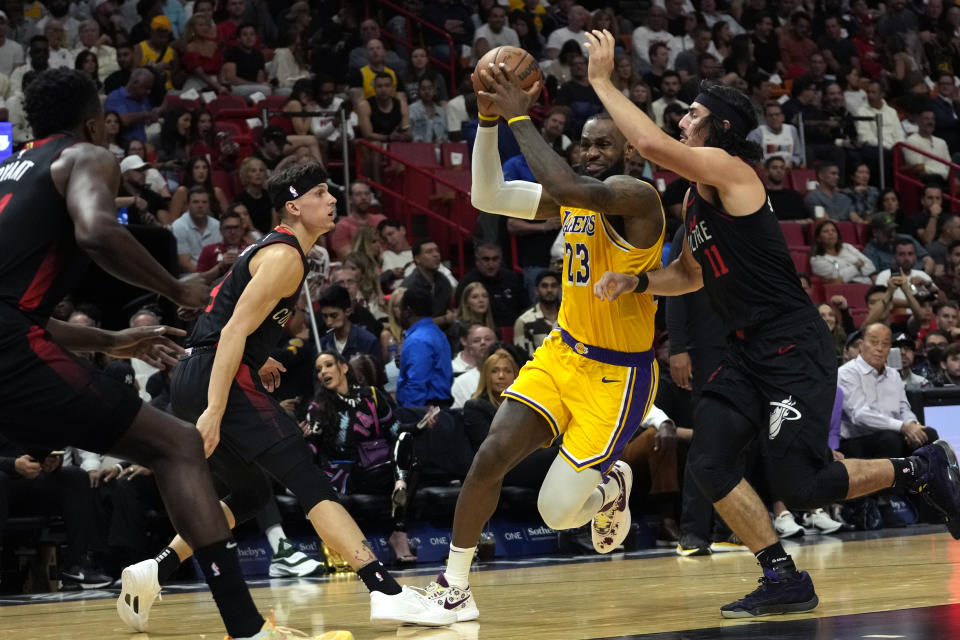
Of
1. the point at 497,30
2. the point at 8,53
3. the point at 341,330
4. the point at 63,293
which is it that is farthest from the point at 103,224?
the point at 497,30

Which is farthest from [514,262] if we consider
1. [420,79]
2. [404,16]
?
[404,16]

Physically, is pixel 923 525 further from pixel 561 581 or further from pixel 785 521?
pixel 561 581

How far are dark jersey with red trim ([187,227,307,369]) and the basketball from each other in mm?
1019

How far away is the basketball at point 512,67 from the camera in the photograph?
16.7 ft

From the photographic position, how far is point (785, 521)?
9.52 meters

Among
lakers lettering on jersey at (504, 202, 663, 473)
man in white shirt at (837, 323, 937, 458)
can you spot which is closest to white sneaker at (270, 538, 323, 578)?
lakers lettering on jersey at (504, 202, 663, 473)

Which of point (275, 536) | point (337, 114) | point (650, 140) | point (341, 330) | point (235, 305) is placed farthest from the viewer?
point (337, 114)

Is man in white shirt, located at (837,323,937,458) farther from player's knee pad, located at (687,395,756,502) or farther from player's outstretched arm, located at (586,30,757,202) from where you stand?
player's outstretched arm, located at (586,30,757,202)

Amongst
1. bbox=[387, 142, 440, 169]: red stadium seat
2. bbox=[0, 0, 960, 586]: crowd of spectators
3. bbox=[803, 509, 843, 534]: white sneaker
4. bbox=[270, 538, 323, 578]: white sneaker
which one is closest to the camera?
bbox=[270, 538, 323, 578]: white sneaker

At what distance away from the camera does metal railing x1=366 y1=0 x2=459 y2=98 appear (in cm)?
1559

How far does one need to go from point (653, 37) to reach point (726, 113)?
39.9ft

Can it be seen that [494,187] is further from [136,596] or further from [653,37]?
[653,37]

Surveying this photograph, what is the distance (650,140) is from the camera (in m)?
4.74

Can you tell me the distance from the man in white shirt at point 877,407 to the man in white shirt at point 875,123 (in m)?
7.40
